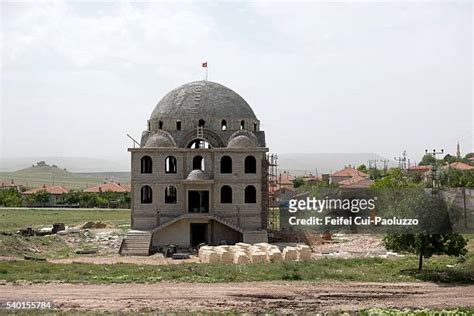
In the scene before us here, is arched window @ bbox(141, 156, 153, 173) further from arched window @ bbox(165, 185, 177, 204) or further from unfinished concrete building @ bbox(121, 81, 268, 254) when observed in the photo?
arched window @ bbox(165, 185, 177, 204)

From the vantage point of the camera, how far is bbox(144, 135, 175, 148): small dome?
49.0 metres

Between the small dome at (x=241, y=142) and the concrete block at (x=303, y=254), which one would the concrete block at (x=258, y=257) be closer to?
the concrete block at (x=303, y=254)

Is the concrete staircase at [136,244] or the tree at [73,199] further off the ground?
the tree at [73,199]

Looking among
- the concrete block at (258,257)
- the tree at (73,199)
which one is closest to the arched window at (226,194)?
the concrete block at (258,257)

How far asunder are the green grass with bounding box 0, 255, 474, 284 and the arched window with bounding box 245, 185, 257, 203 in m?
13.5

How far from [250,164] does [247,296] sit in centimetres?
2336

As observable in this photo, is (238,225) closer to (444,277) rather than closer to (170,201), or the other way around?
(170,201)

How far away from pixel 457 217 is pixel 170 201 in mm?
22823

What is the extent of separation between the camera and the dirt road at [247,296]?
2475 centimetres

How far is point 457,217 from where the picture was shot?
108 ft

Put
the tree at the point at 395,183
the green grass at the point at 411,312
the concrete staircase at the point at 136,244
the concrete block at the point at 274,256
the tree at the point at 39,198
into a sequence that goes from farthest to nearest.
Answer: the tree at the point at 39,198, the tree at the point at 395,183, the concrete staircase at the point at 136,244, the concrete block at the point at 274,256, the green grass at the point at 411,312

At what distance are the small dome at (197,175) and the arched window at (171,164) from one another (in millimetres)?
1692

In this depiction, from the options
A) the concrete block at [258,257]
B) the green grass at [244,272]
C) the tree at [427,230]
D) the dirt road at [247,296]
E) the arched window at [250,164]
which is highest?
the arched window at [250,164]

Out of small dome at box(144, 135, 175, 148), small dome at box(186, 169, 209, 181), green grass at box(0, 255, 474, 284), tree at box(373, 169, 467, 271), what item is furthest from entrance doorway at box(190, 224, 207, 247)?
tree at box(373, 169, 467, 271)
